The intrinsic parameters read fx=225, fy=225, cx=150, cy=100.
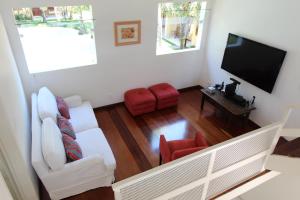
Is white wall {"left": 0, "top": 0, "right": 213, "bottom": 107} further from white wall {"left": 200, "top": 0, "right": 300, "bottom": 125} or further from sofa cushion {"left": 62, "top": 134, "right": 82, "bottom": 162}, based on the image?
sofa cushion {"left": 62, "top": 134, "right": 82, "bottom": 162}

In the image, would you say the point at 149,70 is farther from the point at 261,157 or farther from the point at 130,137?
the point at 261,157

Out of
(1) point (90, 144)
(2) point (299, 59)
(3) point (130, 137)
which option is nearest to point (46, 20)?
(1) point (90, 144)

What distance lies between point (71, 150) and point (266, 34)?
3.77 meters

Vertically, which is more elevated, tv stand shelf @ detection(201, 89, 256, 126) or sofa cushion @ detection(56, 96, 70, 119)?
sofa cushion @ detection(56, 96, 70, 119)

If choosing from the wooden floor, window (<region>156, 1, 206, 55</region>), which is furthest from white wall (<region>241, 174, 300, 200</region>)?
window (<region>156, 1, 206, 55</region>)

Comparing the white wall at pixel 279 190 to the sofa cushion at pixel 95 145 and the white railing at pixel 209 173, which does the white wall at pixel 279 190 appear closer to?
the white railing at pixel 209 173

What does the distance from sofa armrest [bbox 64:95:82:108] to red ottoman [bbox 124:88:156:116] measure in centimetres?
100

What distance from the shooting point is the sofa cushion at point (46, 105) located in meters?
3.34

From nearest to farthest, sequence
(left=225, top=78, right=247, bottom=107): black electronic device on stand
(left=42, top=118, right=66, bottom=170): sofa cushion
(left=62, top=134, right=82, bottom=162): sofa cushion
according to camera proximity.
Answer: (left=42, top=118, right=66, bottom=170): sofa cushion
(left=62, top=134, right=82, bottom=162): sofa cushion
(left=225, top=78, right=247, bottom=107): black electronic device on stand

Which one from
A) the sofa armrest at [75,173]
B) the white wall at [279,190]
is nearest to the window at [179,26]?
the sofa armrest at [75,173]

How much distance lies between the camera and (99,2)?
155 inches

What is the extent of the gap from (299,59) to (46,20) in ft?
13.8

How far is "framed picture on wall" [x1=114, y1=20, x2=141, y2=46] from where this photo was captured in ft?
14.2

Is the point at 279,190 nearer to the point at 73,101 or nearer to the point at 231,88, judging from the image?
the point at 231,88
